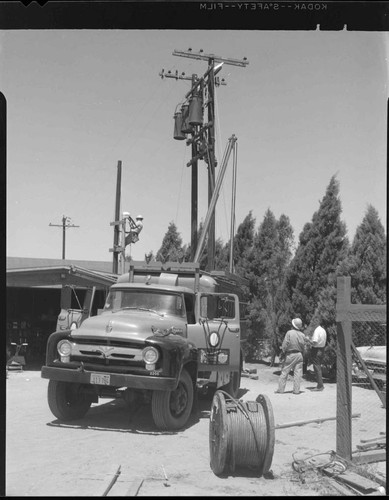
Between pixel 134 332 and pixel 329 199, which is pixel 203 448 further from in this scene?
pixel 329 199

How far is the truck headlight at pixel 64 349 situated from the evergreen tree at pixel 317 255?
14.5 feet

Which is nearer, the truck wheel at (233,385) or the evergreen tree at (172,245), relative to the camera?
the truck wheel at (233,385)

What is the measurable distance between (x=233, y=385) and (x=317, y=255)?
104 inches

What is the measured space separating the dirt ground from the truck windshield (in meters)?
1.44

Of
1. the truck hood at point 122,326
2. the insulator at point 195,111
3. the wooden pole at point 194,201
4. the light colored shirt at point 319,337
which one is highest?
the insulator at point 195,111

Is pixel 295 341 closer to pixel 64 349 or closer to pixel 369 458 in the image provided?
pixel 369 458

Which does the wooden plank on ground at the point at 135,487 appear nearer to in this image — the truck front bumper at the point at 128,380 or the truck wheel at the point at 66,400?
the truck front bumper at the point at 128,380

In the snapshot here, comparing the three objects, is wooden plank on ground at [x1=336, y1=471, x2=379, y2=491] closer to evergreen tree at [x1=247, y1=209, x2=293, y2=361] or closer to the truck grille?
the truck grille


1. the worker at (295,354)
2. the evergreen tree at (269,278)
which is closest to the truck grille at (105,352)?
the worker at (295,354)

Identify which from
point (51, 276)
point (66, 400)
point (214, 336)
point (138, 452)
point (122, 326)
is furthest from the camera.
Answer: point (51, 276)

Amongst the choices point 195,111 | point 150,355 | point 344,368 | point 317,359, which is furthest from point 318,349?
point 195,111

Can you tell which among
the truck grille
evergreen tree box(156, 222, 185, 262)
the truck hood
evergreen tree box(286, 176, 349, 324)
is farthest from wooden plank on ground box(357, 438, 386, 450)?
evergreen tree box(156, 222, 185, 262)

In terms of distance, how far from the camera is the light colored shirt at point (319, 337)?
9477 millimetres

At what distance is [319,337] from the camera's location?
31.2 feet
